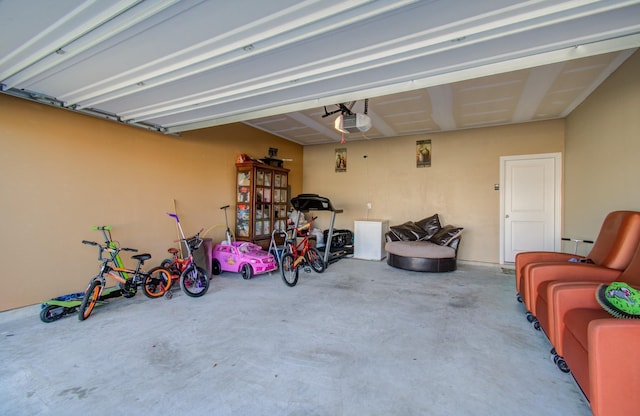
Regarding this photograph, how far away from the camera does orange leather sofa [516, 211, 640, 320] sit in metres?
2.39

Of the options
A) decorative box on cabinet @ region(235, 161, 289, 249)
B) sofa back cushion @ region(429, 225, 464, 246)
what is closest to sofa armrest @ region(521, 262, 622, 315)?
sofa back cushion @ region(429, 225, 464, 246)

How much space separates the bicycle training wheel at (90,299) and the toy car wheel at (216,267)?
1.83 meters

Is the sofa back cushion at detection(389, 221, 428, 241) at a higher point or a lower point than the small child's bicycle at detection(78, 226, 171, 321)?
higher

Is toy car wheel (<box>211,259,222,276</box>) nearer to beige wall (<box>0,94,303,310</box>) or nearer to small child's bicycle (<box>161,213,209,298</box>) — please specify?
beige wall (<box>0,94,303,310</box>)

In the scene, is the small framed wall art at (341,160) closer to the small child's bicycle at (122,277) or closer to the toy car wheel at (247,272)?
the toy car wheel at (247,272)

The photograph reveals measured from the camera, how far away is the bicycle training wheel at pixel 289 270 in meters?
4.11

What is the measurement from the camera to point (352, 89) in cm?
282

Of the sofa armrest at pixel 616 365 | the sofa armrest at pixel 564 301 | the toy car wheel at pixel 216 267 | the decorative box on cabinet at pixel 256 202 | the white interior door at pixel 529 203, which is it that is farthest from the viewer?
the decorative box on cabinet at pixel 256 202

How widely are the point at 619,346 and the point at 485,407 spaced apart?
78 centimetres

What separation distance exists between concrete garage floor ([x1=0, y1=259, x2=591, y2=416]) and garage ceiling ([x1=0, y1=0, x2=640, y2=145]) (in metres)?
2.34

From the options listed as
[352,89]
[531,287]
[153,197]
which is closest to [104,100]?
[153,197]

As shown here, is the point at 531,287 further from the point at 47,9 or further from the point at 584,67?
the point at 47,9

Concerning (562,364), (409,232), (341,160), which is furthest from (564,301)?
(341,160)

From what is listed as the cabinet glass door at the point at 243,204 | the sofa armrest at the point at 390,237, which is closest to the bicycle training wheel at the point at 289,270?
the cabinet glass door at the point at 243,204
